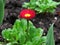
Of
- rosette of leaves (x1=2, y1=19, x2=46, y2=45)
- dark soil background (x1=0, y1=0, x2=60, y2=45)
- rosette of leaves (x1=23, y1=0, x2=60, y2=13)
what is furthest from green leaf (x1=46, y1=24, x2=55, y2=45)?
rosette of leaves (x1=23, y1=0, x2=60, y2=13)

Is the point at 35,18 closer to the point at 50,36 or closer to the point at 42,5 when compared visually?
the point at 42,5

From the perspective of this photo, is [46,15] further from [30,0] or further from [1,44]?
[1,44]

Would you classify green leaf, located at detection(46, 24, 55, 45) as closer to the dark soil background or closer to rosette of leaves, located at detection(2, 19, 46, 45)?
rosette of leaves, located at detection(2, 19, 46, 45)

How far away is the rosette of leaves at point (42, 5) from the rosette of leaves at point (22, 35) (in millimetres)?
526

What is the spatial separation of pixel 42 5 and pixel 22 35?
0.72 meters

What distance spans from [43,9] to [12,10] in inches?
15.1

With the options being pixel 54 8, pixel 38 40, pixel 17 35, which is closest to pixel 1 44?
pixel 17 35

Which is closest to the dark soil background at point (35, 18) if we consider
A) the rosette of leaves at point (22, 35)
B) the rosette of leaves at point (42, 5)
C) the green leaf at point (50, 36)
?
the rosette of leaves at point (42, 5)

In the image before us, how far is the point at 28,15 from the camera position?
185cm

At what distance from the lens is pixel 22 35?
1882 mm

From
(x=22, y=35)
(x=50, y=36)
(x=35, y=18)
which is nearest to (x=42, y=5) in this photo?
(x=35, y=18)

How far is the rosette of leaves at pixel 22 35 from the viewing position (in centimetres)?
191

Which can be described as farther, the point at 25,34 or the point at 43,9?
the point at 43,9

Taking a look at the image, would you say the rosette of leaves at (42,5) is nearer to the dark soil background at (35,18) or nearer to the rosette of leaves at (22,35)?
the dark soil background at (35,18)
